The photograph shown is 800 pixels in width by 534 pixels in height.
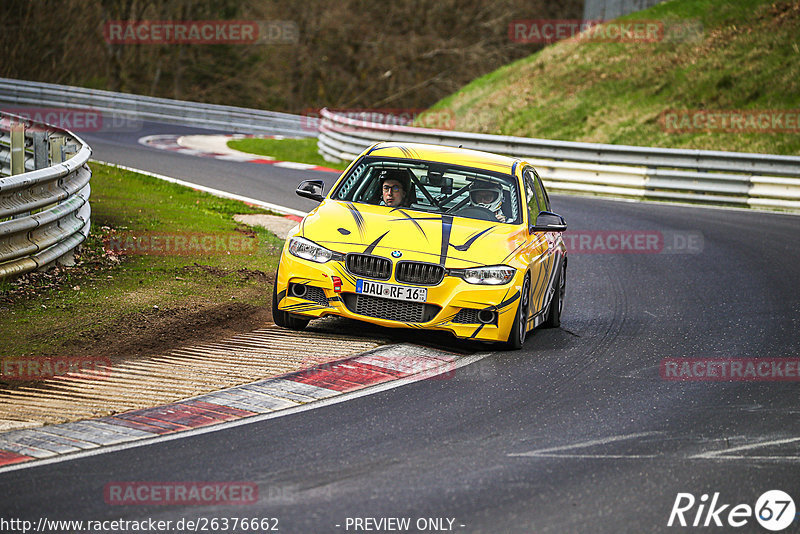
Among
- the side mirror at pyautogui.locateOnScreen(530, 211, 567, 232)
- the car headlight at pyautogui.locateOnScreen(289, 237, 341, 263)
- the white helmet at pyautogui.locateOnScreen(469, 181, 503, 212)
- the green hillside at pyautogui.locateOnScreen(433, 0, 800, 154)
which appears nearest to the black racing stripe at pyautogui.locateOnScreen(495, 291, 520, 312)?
the side mirror at pyautogui.locateOnScreen(530, 211, 567, 232)

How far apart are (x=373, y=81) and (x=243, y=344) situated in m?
47.7

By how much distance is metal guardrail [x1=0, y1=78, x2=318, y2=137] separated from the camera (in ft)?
115

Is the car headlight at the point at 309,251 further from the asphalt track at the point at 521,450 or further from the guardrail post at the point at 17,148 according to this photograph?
the guardrail post at the point at 17,148

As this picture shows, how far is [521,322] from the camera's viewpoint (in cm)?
920

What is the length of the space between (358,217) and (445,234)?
0.82m

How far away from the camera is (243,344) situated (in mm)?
8961

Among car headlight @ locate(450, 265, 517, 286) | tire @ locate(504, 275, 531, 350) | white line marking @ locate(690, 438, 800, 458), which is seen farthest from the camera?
tire @ locate(504, 275, 531, 350)

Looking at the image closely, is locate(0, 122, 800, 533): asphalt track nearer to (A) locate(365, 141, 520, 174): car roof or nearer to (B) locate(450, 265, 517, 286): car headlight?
(B) locate(450, 265, 517, 286): car headlight

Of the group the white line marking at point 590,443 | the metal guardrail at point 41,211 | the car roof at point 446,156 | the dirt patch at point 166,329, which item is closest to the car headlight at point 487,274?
the car roof at point 446,156

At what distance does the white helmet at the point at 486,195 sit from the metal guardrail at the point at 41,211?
4.18m

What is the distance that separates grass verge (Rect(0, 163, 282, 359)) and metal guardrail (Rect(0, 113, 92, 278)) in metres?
0.22

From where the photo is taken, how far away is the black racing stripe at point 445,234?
8.91 meters

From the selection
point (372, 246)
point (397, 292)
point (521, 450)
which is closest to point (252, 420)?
point (521, 450)

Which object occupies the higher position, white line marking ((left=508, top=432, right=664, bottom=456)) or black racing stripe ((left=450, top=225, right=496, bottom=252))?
black racing stripe ((left=450, top=225, right=496, bottom=252))
